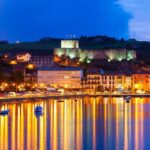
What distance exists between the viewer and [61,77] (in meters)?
48.5

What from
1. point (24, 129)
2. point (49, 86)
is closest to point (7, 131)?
point (24, 129)

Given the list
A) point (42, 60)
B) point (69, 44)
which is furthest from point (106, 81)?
point (69, 44)

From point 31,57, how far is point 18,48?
21.9 feet

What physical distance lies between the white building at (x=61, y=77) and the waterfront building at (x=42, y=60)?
559 cm

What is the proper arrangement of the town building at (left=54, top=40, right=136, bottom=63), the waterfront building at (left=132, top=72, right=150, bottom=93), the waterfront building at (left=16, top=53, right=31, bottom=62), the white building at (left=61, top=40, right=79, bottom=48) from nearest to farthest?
the waterfront building at (left=132, top=72, right=150, bottom=93), the waterfront building at (left=16, top=53, right=31, bottom=62), the town building at (left=54, top=40, right=136, bottom=63), the white building at (left=61, top=40, right=79, bottom=48)

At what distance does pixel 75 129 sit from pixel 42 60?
108 feet

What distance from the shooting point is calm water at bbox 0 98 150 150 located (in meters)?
19.8

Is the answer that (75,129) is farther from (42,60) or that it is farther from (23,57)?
(23,57)

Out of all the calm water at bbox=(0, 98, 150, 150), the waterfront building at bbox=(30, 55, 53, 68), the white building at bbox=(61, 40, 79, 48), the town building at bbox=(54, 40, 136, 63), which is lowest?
the calm water at bbox=(0, 98, 150, 150)

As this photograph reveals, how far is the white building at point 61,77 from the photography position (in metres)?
48.0

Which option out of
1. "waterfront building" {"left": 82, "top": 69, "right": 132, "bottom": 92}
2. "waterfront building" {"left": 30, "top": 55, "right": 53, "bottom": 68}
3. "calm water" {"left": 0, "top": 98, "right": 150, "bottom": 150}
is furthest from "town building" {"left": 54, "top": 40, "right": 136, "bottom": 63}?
"calm water" {"left": 0, "top": 98, "right": 150, "bottom": 150}

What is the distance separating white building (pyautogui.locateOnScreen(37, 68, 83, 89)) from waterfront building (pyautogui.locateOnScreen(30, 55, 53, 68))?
5586 millimetres

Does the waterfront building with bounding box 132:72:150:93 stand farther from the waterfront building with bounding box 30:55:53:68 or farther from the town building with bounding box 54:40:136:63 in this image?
the town building with bounding box 54:40:136:63

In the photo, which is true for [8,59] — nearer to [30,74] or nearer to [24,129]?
[30,74]
